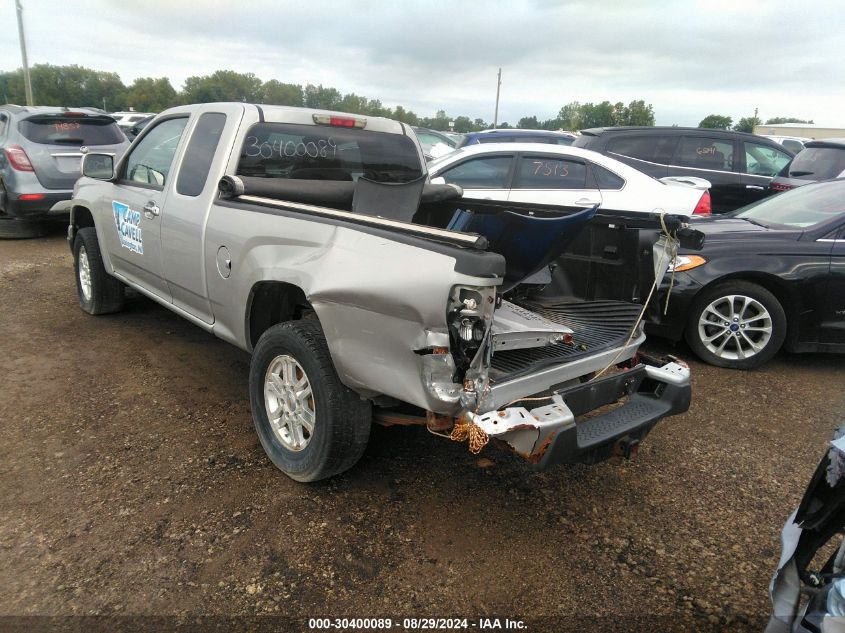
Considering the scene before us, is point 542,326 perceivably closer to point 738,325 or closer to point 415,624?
point 415,624

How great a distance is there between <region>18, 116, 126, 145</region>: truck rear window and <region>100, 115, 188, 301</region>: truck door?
501 cm

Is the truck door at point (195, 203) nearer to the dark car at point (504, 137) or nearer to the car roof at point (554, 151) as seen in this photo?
the car roof at point (554, 151)

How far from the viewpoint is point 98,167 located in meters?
4.88

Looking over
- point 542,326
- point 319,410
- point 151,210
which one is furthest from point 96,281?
point 542,326

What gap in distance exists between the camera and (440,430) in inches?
98.5

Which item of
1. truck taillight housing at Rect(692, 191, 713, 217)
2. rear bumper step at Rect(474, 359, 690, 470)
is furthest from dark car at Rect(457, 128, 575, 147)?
rear bumper step at Rect(474, 359, 690, 470)

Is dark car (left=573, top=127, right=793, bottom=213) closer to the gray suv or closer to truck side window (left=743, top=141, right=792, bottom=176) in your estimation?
truck side window (left=743, top=141, right=792, bottom=176)

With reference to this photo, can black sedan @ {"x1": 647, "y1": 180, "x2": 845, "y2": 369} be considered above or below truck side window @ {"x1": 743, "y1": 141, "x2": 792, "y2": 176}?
below

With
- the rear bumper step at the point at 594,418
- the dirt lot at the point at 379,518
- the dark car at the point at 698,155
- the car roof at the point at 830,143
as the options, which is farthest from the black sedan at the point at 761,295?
the car roof at the point at 830,143

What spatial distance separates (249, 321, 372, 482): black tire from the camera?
277 centimetres

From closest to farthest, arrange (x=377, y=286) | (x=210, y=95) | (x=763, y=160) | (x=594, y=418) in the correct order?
(x=377, y=286), (x=594, y=418), (x=763, y=160), (x=210, y=95)

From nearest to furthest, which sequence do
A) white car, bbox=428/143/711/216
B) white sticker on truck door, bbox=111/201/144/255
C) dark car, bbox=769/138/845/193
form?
white sticker on truck door, bbox=111/201/144/255
white car, bbox=428/143/711/216
dark car, bbox=769/138/845/193

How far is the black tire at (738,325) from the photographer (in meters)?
4.70

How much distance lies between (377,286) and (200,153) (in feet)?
6.98
